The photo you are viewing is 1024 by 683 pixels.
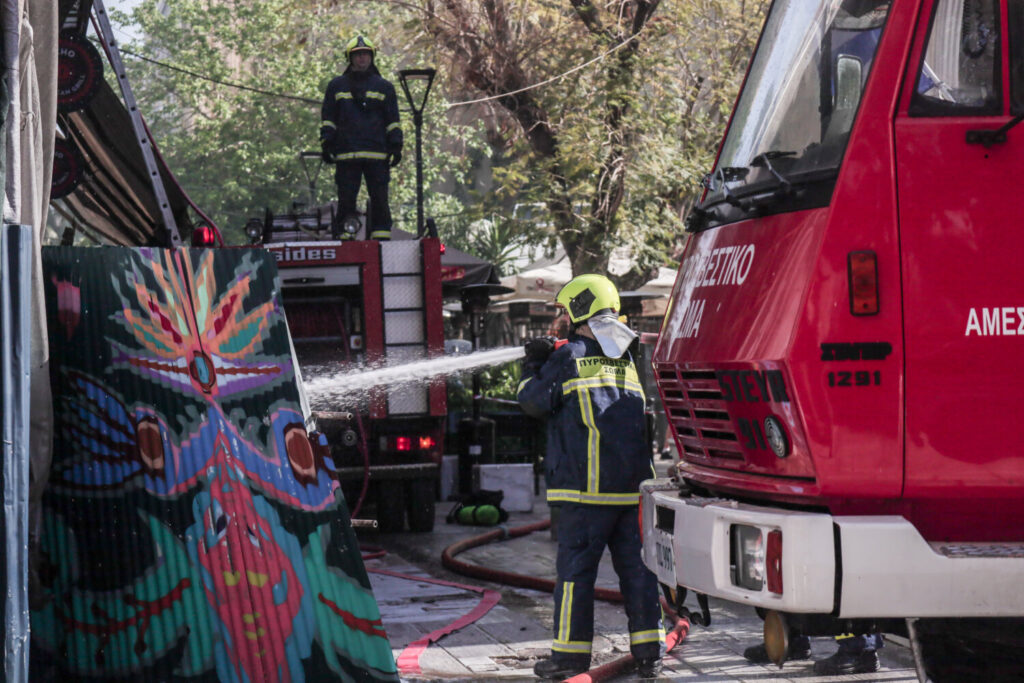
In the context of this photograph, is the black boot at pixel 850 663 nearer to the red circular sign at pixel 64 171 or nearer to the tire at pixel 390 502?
the red circular sign at pixel 64 171

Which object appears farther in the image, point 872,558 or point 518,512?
point 518,512

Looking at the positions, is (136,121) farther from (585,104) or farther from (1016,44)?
(1016,44)

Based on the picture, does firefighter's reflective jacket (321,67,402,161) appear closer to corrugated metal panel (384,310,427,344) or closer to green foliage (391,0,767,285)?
corrugated metal panel (384,310,427,344)

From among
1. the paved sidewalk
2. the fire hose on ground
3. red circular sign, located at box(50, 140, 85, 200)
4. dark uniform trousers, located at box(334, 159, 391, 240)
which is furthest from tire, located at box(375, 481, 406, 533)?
red circular sign, located at box(50, 140, 85, 200)

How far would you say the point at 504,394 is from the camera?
57.3ft

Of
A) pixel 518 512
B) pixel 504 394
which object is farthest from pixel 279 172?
pixel 518 512

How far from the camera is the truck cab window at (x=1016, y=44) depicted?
12.7 ft

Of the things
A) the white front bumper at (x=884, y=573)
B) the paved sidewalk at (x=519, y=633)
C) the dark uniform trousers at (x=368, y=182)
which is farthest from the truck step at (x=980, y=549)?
the dark uniform trousers at (x=368, y=182)

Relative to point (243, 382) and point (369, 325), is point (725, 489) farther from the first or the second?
point (369, 325)

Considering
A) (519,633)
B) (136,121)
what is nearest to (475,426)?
(136,121)

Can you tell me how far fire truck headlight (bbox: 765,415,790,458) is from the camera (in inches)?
152

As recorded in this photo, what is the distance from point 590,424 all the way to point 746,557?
2.18 metres

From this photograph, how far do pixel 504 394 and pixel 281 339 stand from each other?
12.6m

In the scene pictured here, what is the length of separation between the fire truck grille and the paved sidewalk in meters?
1.77
